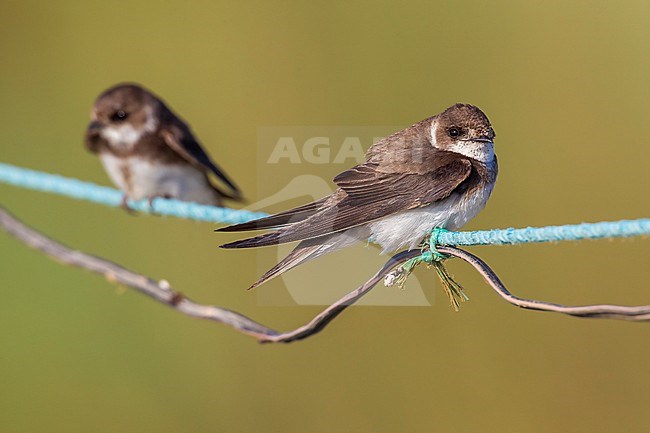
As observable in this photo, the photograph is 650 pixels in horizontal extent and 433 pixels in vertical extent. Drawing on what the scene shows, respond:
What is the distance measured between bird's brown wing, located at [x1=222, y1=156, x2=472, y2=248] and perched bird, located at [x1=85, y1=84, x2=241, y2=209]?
3.74ft

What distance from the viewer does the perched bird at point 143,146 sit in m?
3.16

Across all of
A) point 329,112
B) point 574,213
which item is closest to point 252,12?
point 329,112

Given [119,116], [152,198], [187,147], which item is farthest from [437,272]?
[119,116]

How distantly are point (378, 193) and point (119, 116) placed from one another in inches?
55.3

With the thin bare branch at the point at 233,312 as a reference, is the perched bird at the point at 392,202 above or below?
above

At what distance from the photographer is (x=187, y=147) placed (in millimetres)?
3238

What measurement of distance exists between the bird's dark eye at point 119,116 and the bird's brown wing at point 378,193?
1.27m

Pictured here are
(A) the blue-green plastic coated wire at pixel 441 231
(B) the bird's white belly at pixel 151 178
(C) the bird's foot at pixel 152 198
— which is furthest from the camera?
(B) the bird's white belly at pixel 151 178

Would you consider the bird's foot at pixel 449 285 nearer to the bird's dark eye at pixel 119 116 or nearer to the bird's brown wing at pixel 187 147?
the bird's brown wing at pixel 187 147

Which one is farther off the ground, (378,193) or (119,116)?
(119,116)

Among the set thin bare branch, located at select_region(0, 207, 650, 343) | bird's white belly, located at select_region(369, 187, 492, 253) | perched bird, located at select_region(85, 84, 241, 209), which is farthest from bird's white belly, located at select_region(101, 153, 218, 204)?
thin bare branch, located at select_region(0, 207, 650, 343)

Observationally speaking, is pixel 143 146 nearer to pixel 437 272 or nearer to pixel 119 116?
pixel 119 116

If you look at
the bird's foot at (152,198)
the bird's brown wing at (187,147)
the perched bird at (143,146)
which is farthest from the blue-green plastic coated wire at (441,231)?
the bird's brown wing at (187,147)

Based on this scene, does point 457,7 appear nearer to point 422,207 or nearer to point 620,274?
point 620,274
